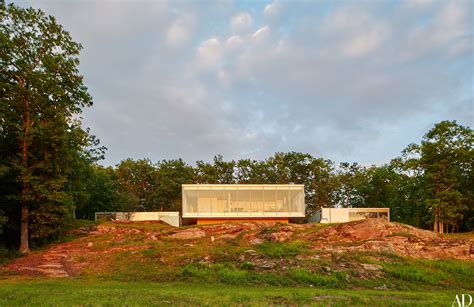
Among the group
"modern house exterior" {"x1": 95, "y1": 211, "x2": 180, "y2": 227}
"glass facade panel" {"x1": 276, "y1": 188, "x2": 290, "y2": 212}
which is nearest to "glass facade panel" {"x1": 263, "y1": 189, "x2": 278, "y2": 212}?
"glass facade panel" {"x1": 276, "y1": 188, "x2": 290, "y2": 212}

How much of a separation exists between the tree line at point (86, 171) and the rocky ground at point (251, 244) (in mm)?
3765

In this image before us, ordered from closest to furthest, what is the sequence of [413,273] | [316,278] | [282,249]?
[316,278], [413,273], [282,249]

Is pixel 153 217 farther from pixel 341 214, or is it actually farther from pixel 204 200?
pixel 341 214

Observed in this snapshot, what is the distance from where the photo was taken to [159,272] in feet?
76.1

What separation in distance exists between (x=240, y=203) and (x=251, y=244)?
46.7ft

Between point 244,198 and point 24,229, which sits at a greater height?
point 244,198

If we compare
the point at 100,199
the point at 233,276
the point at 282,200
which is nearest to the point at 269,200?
the point at 282,200

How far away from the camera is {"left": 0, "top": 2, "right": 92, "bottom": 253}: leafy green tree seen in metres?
28.9

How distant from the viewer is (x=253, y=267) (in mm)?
23406

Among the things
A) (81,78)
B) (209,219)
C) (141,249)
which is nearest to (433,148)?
(209,219)

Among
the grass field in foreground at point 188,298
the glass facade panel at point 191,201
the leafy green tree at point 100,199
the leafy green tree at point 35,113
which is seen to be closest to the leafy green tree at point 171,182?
the leafy green tree at point 100,199

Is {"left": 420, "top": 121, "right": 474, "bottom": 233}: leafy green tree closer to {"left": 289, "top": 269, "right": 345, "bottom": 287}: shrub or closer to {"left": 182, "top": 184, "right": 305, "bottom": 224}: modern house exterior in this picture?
{"left": 182, "top": 184, "right": 305, "bottom": 224}: modern house exterior

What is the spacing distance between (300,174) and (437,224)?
101 feet

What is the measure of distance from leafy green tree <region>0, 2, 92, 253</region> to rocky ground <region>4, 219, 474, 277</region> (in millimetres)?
4225
